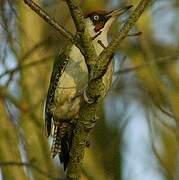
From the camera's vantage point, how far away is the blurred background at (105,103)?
606cm

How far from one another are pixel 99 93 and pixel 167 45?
420 centimetres

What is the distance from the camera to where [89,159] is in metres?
6.81

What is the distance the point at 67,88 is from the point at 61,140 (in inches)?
18.4

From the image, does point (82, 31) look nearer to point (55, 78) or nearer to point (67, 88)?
point (67, 88)

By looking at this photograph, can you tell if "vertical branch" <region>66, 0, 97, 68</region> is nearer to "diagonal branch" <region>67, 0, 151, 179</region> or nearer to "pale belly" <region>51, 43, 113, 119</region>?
"diagonal branch" <region>67, 0, 151, 179</region>

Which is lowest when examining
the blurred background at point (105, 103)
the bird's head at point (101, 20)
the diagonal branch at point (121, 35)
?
the blurred background at point (105, 103)

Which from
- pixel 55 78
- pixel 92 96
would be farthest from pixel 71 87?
pixel 92 96

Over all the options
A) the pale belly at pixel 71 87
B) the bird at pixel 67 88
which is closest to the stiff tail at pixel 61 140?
the bird at pixel 67 88

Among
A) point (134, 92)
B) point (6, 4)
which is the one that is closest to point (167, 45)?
point (134, 92)

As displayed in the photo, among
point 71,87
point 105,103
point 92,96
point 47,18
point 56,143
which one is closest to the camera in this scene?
point 47,18

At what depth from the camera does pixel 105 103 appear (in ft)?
26.4

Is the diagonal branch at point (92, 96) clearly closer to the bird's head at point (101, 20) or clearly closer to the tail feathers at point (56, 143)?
the tail feathers at point (56, 143)

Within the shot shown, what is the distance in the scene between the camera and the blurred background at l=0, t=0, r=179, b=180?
606 centimetres

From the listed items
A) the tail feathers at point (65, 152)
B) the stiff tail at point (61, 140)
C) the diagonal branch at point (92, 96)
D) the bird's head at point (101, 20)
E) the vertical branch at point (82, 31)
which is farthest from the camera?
the bird's head at point (101, 20)
